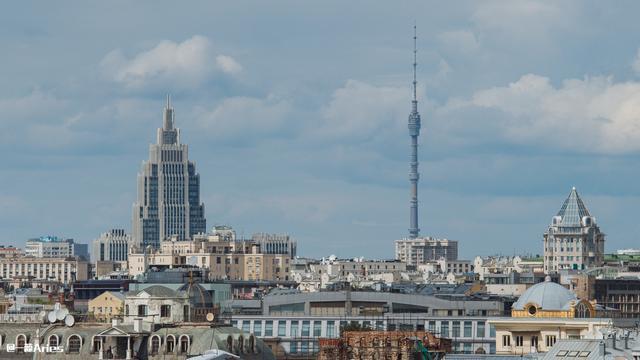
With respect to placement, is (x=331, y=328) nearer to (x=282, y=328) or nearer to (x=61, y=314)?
(x=282, y=328)

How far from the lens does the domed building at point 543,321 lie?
5595 inches

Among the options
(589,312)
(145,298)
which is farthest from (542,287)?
(145,298)

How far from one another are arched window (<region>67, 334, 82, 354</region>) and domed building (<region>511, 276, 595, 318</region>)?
1192 inches

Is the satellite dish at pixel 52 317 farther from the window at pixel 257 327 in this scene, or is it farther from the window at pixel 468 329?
the window at pixel 257 327

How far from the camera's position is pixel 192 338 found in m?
122

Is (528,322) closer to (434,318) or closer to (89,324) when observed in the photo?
(89,324)

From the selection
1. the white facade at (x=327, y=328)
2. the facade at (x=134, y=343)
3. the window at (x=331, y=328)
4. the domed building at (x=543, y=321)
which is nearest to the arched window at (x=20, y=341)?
the facade at (x=134, y=343)

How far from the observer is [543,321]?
14325cm

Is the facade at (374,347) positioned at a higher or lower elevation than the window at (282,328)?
lower

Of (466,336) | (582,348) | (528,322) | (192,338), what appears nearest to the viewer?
(582,348)

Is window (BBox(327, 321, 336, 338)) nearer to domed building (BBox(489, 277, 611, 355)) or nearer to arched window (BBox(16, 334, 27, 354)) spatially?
domed building (BBox(489, 277, 611, 355))

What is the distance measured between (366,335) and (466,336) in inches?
2294

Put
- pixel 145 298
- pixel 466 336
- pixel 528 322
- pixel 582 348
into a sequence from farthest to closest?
pixel 466 336, pixel 528 322, pixel 145 298, pixel 582 348

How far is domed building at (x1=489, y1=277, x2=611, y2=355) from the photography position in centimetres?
14212
